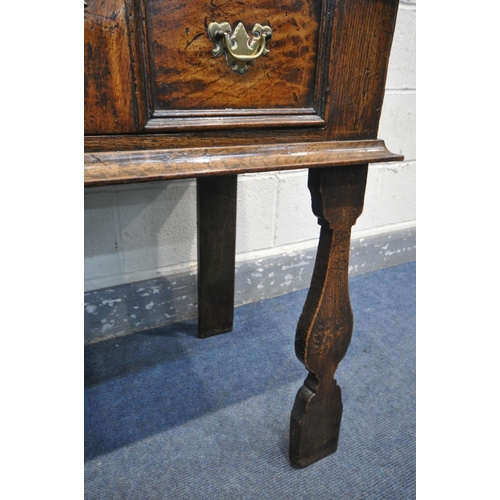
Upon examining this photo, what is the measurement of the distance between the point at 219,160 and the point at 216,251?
55 centimetres

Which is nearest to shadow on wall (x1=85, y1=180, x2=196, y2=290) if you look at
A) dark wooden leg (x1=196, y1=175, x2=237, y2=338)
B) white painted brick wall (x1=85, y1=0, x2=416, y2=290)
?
white painted brick wall (x1=85, y1=0, x2=416, y2=290)

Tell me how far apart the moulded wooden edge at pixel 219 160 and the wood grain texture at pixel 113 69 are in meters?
0.03

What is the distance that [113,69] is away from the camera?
1.42ft

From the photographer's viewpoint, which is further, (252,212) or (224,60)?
(252,212)

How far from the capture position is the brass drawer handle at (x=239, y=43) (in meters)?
0.46

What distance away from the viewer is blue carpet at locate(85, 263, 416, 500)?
2.44 feet

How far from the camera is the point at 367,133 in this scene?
0.59 meters

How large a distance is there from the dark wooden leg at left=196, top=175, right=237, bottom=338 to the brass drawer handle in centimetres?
45

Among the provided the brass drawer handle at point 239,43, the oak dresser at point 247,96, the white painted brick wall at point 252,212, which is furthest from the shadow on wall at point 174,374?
the brass drawer handle at point 239,43

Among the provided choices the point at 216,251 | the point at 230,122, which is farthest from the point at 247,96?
the point at 216,251

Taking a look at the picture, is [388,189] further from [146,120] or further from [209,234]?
[146,120]

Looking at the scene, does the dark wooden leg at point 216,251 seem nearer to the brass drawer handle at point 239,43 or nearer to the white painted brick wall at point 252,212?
the white painted brick wall at point 252,212

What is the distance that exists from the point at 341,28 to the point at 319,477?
2.24ft

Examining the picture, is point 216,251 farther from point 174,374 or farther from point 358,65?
point 358,65
